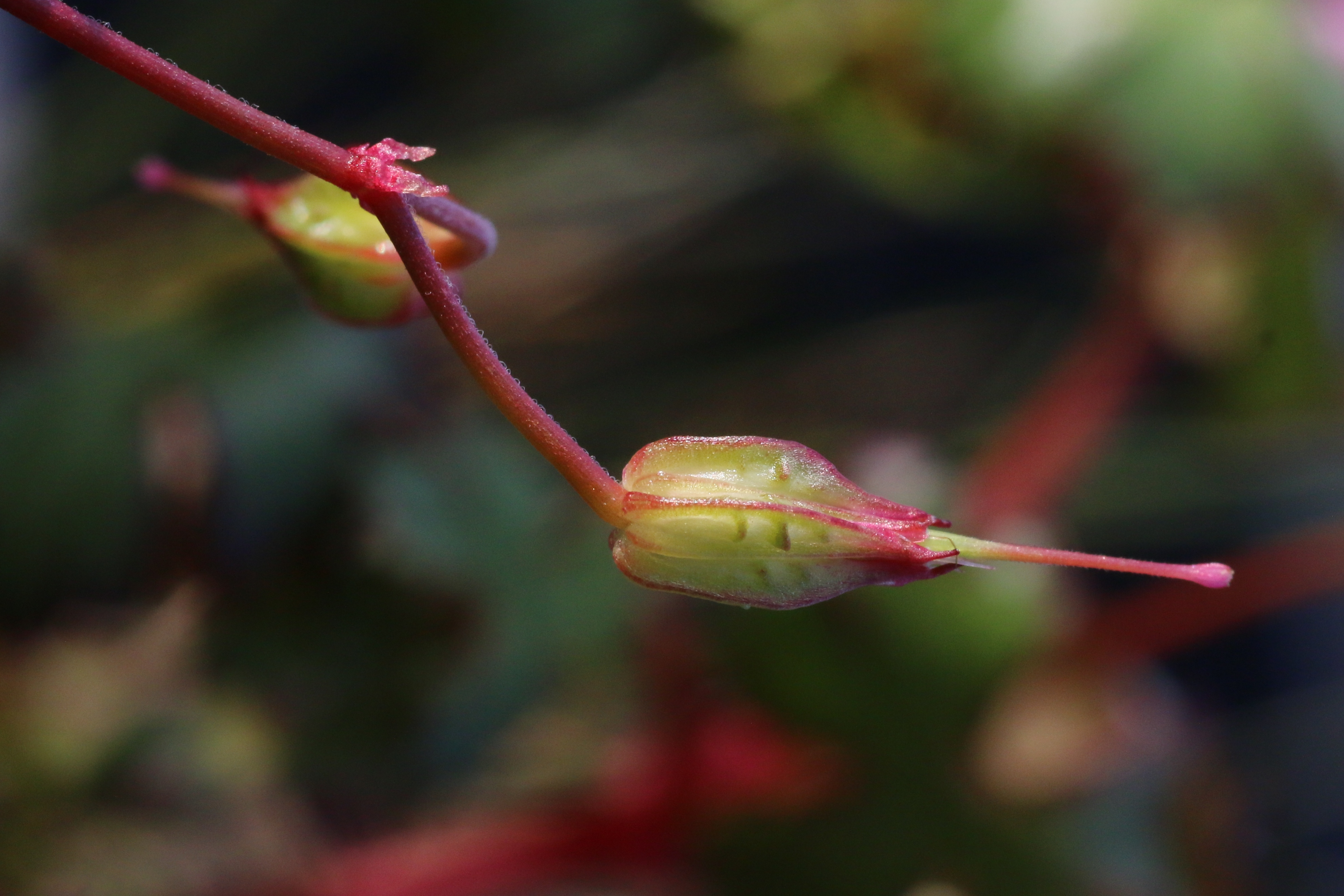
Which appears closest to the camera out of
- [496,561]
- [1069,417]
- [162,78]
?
[162,78]

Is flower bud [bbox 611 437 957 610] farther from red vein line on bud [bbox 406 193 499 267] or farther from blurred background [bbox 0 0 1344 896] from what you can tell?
blurred background [bbox 0 0 1344 896]

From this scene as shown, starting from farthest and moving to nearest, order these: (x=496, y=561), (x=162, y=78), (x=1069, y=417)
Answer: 1. (x=1069, y=417)
2. (x=496, y=561)
3. (x=162, y=78)

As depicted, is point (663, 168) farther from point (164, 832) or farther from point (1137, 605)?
point (164, 832)

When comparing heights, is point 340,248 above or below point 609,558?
below

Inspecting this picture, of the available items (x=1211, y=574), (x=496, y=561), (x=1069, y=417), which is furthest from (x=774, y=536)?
(x=1069, y=417)

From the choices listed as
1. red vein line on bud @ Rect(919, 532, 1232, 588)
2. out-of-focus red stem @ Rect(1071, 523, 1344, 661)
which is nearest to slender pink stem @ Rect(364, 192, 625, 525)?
red vein line on bud @ Rect(919, 532, 1232, 588)

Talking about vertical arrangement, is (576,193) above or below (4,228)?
above

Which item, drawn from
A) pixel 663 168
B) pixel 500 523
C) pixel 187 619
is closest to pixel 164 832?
pixel 187 619

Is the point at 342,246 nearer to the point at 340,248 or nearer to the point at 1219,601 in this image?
the point at 340,248
